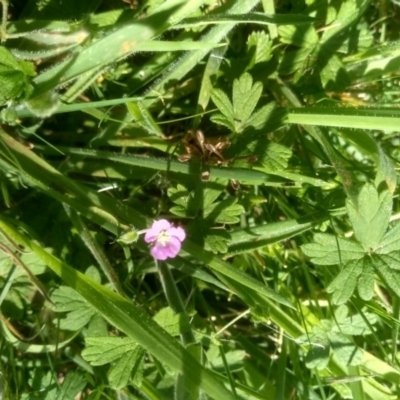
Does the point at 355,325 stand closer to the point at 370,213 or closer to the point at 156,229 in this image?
the point at 370,213

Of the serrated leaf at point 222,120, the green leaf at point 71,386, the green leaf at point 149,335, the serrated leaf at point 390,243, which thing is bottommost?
the green leaf at point 71,386

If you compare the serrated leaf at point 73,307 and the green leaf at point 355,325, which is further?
the green leaf at point 355,325

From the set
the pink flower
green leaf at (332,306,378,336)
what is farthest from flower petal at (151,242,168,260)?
green leaf at (332,306,378,336)

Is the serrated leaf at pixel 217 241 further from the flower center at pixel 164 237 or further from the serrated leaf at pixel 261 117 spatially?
the serrated leaf at pixel 261 117

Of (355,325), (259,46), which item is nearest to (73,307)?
(355,325)

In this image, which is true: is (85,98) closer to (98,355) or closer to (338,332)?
(98,355)

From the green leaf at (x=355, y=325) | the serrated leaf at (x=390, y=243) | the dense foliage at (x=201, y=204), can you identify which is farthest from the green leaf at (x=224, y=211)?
the green leaf at (x=355, y=325)
